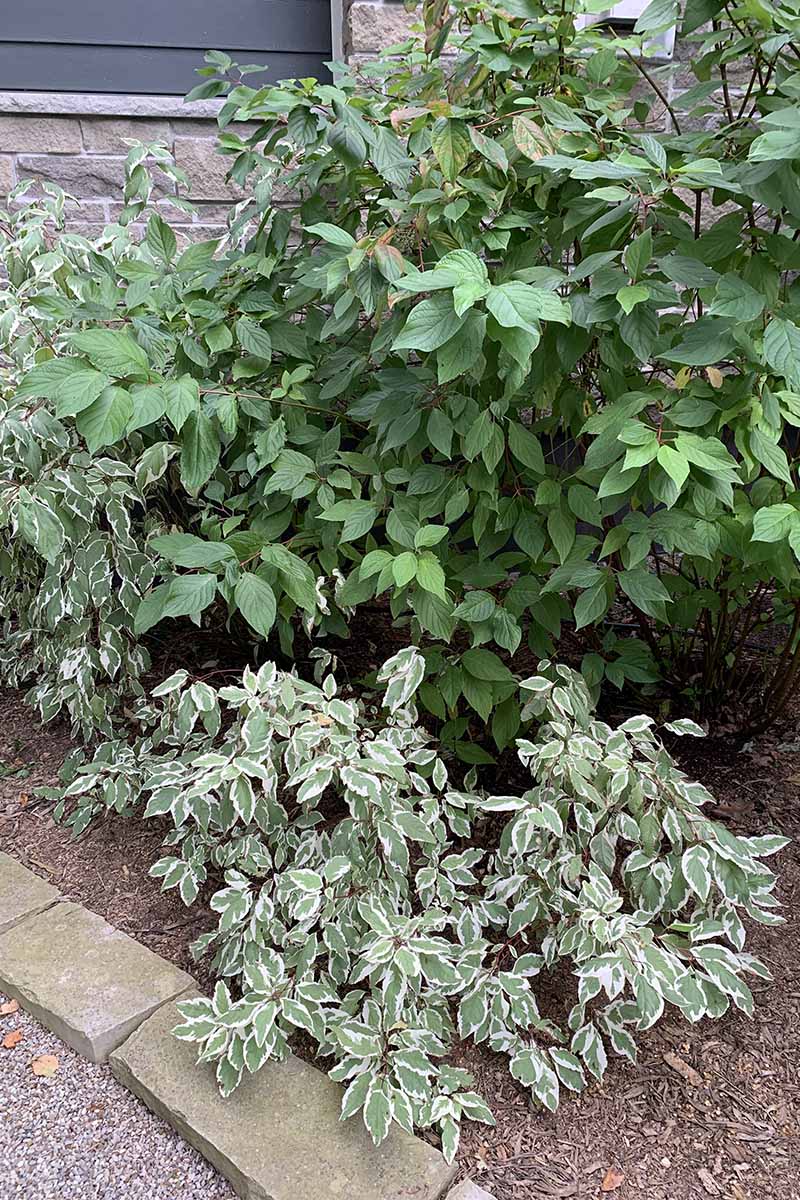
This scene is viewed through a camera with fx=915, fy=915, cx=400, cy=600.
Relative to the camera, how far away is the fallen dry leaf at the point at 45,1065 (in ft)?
5.26

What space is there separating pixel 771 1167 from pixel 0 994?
1396mm

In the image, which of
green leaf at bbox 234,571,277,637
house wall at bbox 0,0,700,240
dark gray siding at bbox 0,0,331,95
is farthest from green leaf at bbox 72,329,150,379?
dark gray siding at bbox 0,0,331,95

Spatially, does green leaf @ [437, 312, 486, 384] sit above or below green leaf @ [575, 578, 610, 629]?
above

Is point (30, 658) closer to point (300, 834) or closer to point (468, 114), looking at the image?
point (300, 834)

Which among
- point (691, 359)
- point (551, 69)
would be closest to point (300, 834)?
point (691, 359)

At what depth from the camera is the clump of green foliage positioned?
1.40 metres

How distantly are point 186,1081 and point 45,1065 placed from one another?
0.30 meters

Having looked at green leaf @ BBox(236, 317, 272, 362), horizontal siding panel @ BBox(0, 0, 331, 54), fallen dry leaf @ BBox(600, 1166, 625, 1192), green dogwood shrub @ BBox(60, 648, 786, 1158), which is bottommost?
fallen dry leaf @ BBox(600, 1166, 625, 1192)

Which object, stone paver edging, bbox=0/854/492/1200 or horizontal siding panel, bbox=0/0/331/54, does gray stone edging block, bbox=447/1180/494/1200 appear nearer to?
stone paver edging, bbox=0/854/492/1200

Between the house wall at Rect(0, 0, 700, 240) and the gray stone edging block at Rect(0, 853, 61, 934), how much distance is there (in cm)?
224

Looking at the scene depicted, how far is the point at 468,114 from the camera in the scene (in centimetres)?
146

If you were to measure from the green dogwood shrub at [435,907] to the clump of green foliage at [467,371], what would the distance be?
22 cm

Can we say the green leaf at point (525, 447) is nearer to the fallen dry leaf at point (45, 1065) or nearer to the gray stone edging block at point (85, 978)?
the gray stone edging block at point (85, 978)

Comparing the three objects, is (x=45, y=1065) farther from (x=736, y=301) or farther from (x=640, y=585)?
(x=736, y=301)
